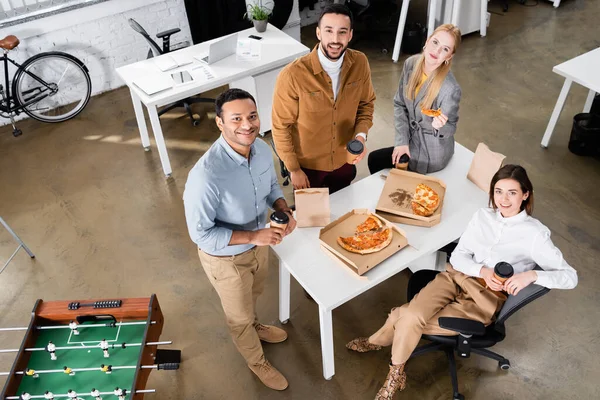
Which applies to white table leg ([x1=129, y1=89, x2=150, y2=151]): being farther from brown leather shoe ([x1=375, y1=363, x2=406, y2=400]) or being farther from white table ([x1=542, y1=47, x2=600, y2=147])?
white table ([x1=542, y1=47, x2=600, y2=147])

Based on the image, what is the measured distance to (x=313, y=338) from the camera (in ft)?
11.9

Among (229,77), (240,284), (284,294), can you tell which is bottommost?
(284,294)

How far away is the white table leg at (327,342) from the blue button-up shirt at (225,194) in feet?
1.77

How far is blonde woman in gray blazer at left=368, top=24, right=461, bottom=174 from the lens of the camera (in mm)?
3113

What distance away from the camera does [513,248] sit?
2852mm

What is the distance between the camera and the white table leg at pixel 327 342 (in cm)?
295

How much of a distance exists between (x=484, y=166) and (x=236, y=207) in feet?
4.86

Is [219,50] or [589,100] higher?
[219,50]

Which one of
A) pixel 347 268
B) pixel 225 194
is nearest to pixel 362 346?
pixel 347 268

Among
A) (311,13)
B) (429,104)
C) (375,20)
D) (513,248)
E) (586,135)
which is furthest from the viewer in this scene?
(311,13)

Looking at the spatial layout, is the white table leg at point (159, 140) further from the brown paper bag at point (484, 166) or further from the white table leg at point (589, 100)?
the white table leg at point (589, 100)

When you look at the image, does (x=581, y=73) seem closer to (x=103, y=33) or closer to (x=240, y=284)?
(x=240, y=284)

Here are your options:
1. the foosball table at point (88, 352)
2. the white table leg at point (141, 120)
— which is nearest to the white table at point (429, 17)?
the white table leg at point (141, 120)

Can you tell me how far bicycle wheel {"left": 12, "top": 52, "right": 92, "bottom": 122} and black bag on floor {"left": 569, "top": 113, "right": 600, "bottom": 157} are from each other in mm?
4585
